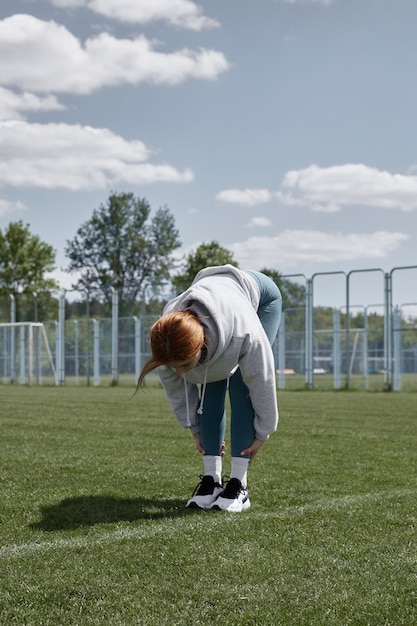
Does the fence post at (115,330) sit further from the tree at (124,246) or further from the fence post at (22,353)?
the tree at (124,246)

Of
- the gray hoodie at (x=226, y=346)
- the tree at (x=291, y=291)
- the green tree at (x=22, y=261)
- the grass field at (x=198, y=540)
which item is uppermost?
the green tree at (x=22, y=261)

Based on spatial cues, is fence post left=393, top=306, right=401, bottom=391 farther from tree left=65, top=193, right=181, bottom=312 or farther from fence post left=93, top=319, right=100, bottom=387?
tree left=65, top=193, right=181, bottom=312

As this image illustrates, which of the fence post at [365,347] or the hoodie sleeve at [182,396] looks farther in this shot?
the fence post at [365,347]

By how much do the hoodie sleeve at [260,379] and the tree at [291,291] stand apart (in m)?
17.9

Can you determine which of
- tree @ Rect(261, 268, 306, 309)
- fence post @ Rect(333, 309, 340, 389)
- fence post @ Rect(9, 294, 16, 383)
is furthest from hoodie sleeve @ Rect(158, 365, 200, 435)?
fence post @ Rect(9, 294, 16, 383)

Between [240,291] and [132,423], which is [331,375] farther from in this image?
[240,291]

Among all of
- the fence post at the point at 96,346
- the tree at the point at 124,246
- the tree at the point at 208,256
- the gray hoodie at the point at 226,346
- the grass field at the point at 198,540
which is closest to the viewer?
the grass field at the point at 198,540

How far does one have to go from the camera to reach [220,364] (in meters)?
3.53

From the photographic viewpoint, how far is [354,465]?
5.38m

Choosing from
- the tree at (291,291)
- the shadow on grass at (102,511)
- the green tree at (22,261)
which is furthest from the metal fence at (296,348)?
the shadow on grass at (102,511)

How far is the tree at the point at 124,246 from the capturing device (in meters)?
58.5

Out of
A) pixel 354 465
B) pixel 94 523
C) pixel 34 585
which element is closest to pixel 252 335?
pixel 94 523

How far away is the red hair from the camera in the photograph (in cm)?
315

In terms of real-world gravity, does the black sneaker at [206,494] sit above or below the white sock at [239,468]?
below
